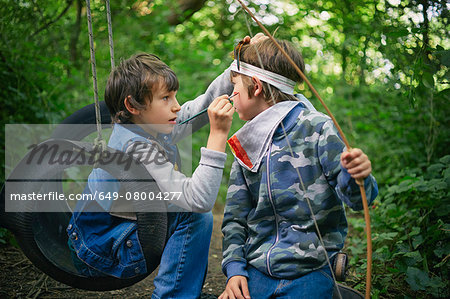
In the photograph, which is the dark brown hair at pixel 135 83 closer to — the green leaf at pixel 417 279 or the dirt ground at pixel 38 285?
the dirt ground at pixel 38 285

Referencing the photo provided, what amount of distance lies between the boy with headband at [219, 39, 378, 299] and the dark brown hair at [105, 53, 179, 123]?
1.11 feet

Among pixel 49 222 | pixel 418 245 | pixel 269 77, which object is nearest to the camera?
pixel 269 77

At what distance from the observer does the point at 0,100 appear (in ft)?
10.4

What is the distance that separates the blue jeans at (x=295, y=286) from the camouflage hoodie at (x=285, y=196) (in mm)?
27

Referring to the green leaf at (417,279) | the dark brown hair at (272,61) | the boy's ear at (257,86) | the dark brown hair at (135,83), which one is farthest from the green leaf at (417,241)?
the dark brown hair at (135,83)

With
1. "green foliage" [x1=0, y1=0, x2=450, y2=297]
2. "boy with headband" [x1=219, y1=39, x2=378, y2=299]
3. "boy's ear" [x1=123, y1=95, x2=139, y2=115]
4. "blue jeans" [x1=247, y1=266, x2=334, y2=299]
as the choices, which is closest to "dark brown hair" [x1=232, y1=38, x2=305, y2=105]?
"boy with headband" [x1=219, y1=39, x2=378, y2=299]

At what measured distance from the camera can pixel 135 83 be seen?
182 centimetres

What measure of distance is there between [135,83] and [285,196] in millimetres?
821

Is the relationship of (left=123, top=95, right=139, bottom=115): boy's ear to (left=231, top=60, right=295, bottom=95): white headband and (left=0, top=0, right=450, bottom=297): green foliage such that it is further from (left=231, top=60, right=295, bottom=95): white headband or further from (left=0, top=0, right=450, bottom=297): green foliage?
(left=0, top=0, right=450, bottom=297): green foliage

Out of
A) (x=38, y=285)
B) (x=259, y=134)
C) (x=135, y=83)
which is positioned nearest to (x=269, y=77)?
(x=259, y=134)

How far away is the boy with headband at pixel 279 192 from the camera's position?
154 cm

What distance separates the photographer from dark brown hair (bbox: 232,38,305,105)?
1.66m

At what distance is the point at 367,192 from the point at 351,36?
8.03 feet

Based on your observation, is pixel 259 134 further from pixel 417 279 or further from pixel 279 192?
pixel 417 279
